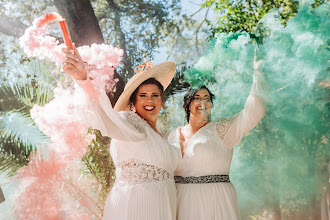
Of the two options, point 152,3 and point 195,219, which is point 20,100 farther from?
point 195,219

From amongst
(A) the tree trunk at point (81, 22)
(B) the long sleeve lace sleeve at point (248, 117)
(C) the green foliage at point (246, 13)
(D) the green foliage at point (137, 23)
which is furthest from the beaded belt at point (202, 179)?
(D) the green foliage at point (137, 23)

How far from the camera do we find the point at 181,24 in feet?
21.3

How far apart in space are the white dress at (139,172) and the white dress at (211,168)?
278mm

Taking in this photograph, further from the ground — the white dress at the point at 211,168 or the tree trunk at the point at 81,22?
the tree trunk at the point at 81,22

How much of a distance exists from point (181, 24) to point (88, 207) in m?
3.65

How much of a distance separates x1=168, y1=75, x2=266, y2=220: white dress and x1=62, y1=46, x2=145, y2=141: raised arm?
704 millimetres

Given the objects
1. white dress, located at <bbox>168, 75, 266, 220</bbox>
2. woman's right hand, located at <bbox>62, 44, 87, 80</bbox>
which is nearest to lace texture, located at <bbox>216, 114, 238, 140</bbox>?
white dress, located at <bbox>168, 75, 266, 220</bbox>

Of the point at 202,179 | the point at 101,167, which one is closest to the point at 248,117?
the point at 202,179

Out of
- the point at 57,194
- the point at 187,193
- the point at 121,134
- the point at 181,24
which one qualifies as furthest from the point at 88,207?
the point at 181,24

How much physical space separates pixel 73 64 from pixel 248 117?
128 centimetres

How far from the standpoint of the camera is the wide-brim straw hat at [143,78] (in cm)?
261

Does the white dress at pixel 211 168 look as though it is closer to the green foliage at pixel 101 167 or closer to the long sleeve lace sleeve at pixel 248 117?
the long sleeve lace sleeve at pixel 248 117

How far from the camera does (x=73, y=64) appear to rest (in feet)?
6.18

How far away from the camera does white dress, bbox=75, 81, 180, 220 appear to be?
227 centimetres
